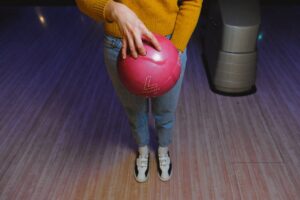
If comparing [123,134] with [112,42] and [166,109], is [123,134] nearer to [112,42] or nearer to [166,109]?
[166,109]

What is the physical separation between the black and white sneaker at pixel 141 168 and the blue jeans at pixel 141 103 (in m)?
0.09

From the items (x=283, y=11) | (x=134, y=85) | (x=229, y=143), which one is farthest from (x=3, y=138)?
(x=283, y=11)

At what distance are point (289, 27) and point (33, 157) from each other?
271 cm

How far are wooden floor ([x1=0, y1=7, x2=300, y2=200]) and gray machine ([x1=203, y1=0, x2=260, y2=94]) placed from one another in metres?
0.11

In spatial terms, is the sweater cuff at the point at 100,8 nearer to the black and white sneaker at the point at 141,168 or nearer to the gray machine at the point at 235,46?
the black and white sneaker at the point at 141,168

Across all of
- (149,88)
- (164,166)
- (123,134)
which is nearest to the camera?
(149,88)

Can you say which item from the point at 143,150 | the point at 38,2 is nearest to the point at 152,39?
the point at 143,150

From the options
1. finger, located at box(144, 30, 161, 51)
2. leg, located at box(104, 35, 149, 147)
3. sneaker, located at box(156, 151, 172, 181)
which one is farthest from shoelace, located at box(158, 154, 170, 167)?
finger, located at box(144, 30, 161, 51)

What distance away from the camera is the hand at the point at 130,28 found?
1.99 feet

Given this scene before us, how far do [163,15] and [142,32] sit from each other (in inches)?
7.6

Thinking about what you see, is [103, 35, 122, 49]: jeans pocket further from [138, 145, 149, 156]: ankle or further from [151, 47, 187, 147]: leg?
[138, 145, 149, 156]: ankle

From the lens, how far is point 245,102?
172 cm

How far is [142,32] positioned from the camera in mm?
617

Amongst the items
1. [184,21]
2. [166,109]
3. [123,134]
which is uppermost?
[184,21]
